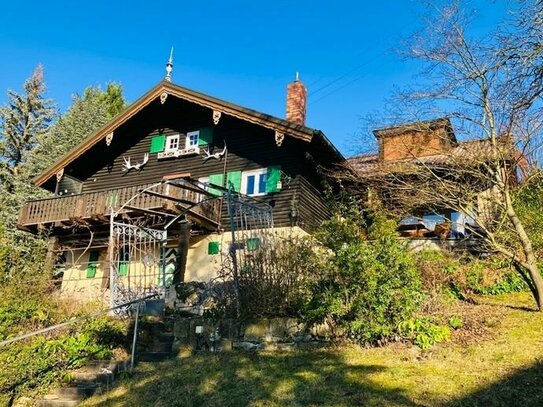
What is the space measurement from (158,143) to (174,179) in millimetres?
5542

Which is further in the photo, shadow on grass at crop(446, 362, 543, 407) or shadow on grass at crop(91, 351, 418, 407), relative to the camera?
shadow on grass at crop(91, 351, 418, 407)

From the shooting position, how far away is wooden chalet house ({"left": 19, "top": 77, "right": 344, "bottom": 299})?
720 inches

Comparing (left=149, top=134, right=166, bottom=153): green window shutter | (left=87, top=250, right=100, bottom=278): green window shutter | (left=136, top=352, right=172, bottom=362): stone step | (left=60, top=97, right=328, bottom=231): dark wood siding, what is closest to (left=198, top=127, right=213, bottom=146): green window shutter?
(left=60, top=97, right=328, bottom=231): dark wood siding

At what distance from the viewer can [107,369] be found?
30.2 ft

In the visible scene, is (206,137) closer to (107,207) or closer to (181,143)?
(181,143)

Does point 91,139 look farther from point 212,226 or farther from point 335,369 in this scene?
point 335,369

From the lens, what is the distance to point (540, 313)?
8750 millimetres

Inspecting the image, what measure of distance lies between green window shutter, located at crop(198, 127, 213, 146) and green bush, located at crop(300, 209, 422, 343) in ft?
41.9

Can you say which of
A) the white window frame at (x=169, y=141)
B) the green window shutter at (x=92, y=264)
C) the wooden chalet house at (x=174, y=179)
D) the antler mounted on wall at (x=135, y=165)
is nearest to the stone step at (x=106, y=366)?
the wooden chalet house at (x=174, y=179)

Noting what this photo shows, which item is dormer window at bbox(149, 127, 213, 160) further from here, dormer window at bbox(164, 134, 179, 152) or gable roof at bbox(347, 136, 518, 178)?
gable roof at bbox(347, 136, 518, 178)

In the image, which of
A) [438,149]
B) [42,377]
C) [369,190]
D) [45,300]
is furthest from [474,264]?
[45,300]

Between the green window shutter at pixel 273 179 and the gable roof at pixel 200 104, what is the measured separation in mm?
1615

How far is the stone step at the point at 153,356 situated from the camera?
9.51m

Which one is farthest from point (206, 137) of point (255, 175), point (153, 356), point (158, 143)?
point (153, 356)
